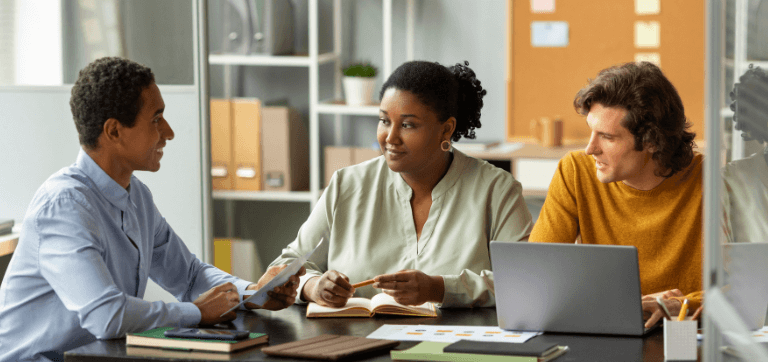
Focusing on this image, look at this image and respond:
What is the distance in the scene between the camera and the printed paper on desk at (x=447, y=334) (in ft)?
5.09

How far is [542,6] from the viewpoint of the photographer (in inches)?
165

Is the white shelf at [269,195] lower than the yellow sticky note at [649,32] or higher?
lower

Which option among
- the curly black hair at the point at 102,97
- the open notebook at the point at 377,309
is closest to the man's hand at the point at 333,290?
the open notebook at the point at 377,309

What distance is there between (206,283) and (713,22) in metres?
1.39

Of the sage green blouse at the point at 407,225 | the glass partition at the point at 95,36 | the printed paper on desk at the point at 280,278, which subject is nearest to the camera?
the printed paper on desk at the point at 280,278

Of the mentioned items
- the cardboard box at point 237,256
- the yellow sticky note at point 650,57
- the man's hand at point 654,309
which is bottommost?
the cardboard box at point 237,256

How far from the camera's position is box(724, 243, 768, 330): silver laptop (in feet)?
3.14

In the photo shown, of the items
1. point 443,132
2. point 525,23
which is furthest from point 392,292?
point 525,23

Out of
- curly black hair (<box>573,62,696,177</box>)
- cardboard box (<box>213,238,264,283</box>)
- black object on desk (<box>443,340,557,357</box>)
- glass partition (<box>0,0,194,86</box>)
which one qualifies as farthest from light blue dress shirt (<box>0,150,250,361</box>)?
cardboard box (<box>213,238,264,283</box>)

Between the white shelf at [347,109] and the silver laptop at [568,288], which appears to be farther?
the white shelf at [347,109]

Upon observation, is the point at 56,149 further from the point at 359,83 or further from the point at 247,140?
the point at 359,83

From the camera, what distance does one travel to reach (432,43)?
4.36 meters

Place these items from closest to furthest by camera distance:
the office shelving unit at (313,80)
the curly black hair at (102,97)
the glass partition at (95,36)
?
the curly black hair at (102,97) < the glass partition at (95,36) < the office shelving unit at (313,80)

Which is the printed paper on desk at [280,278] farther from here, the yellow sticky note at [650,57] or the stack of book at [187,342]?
the yellow sticky note at [650,57]
